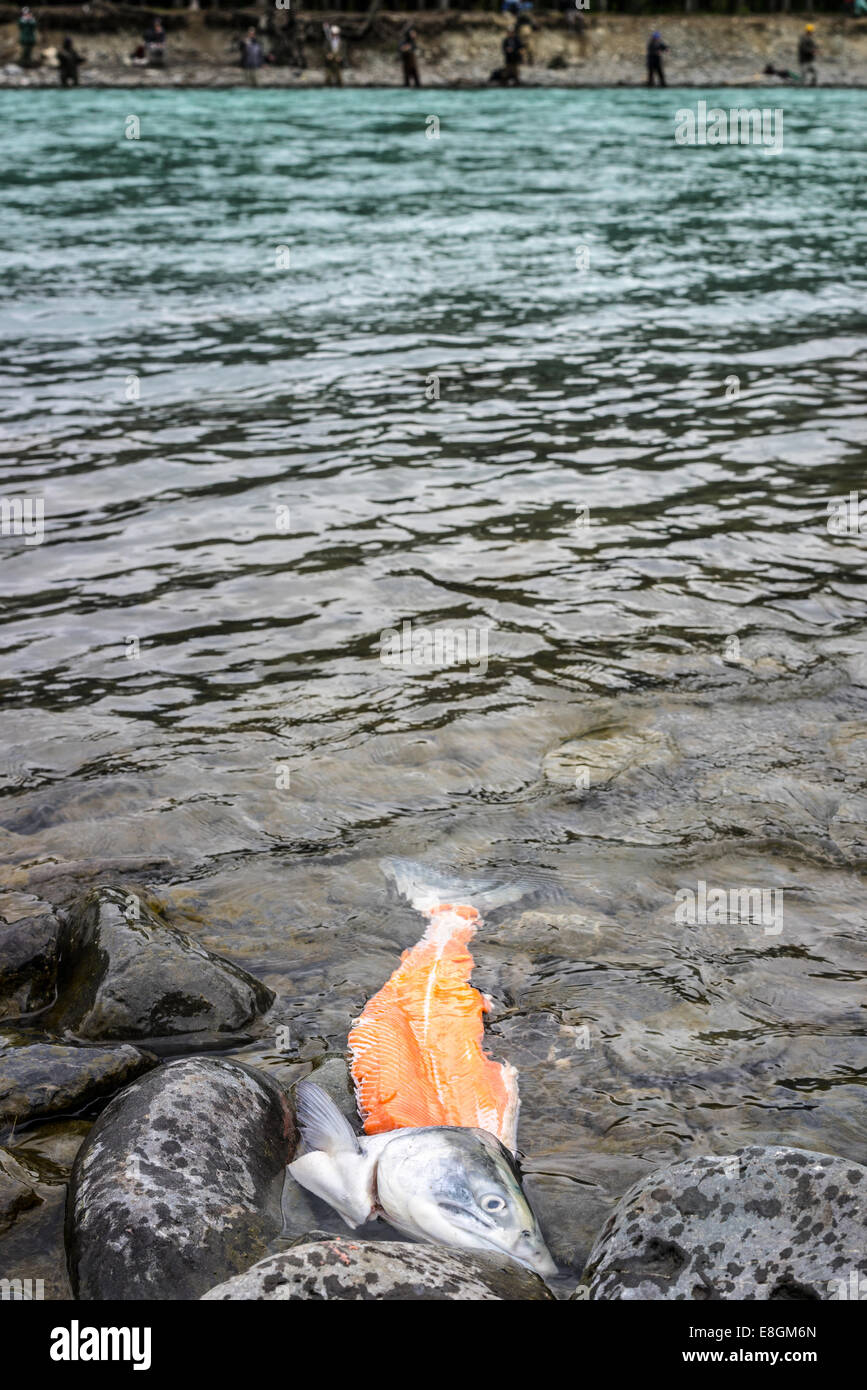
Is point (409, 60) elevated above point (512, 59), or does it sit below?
below

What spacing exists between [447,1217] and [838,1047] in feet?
5.45

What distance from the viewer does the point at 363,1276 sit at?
10.2 feet

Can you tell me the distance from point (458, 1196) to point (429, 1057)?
74 centimetres

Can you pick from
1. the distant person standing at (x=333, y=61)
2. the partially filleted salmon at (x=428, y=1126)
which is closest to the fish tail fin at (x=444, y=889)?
the partially filleted salmon at (x=428, y=1126)

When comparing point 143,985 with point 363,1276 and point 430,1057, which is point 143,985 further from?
point 363,1276

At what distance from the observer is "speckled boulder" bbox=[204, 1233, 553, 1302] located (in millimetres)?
3055

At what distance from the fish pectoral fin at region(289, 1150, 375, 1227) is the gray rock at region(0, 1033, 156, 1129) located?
740mm

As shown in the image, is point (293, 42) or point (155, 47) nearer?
point (155, 47)

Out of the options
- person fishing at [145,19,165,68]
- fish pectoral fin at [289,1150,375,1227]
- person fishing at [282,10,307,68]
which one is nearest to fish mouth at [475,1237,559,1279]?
fish pectoral fin at [289,1150,375,1227]

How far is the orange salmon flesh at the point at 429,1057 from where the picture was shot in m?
4.12

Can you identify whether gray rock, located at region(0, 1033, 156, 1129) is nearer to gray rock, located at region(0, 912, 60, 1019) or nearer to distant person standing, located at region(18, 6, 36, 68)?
gray rock, located at region(0, 912, 60, 1019)

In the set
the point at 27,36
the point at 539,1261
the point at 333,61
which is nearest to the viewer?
the point at 539,1261

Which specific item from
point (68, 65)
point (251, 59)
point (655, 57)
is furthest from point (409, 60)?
point (68, 65)

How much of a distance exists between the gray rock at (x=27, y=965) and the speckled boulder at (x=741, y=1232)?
2.39 m
